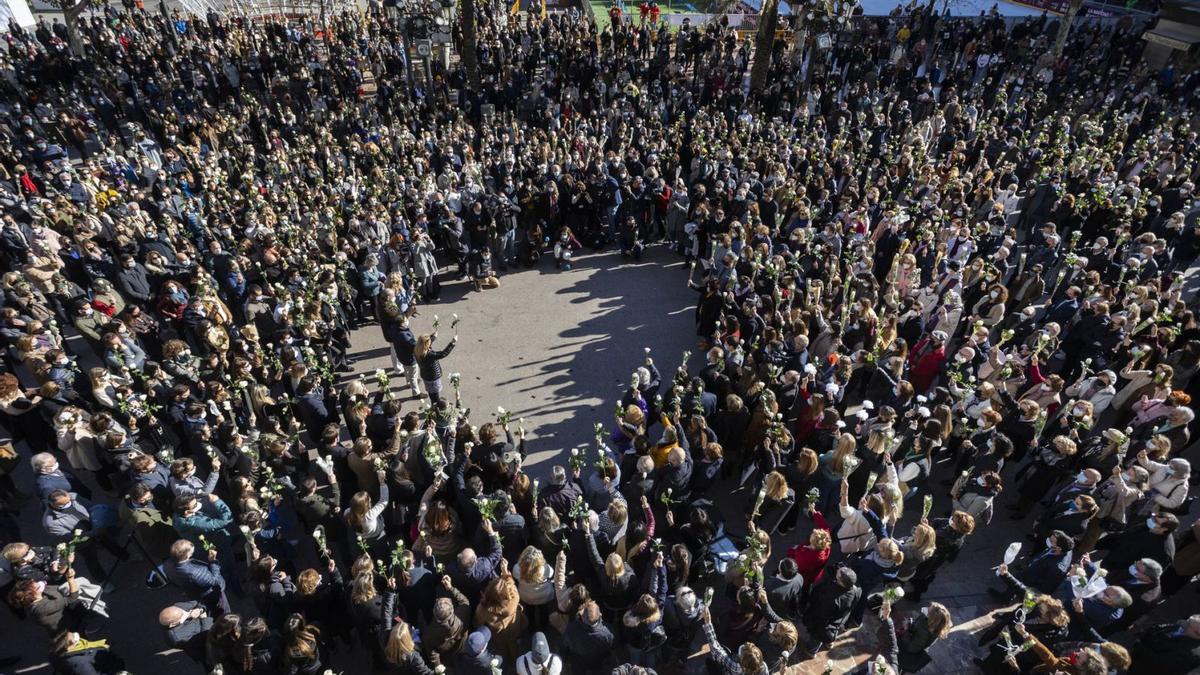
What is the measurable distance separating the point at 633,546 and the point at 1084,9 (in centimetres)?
3765

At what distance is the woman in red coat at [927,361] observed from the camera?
8.72 m

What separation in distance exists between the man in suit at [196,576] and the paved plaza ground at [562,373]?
0.97 m

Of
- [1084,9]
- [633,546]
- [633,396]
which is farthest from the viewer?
[1084,9]

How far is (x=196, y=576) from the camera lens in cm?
552

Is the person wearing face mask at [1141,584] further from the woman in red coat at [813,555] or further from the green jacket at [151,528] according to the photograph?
the green jacket at [151,528]

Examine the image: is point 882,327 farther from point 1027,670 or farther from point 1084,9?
point 1084,9

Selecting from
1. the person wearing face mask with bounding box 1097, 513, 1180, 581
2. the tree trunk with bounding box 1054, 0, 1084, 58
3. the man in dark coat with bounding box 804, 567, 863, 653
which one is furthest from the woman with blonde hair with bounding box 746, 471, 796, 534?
the tree trunk with bounding box 1054, 0, 1084, 58

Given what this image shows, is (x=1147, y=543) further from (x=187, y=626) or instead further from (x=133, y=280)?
(x=133, y=280)

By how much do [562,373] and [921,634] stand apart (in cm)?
644

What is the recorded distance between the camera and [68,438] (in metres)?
6.87

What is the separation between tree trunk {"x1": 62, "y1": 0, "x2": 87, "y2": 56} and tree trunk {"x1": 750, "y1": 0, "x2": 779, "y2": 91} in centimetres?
2076

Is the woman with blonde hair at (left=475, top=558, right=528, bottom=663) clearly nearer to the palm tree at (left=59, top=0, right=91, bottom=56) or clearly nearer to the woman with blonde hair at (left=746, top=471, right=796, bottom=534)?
the woman with blonde hair at (left=746, top=471, right=796, bottom=534)

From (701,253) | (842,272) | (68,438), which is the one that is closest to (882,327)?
(842,272)

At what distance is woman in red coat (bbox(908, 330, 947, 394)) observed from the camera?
8719mm
